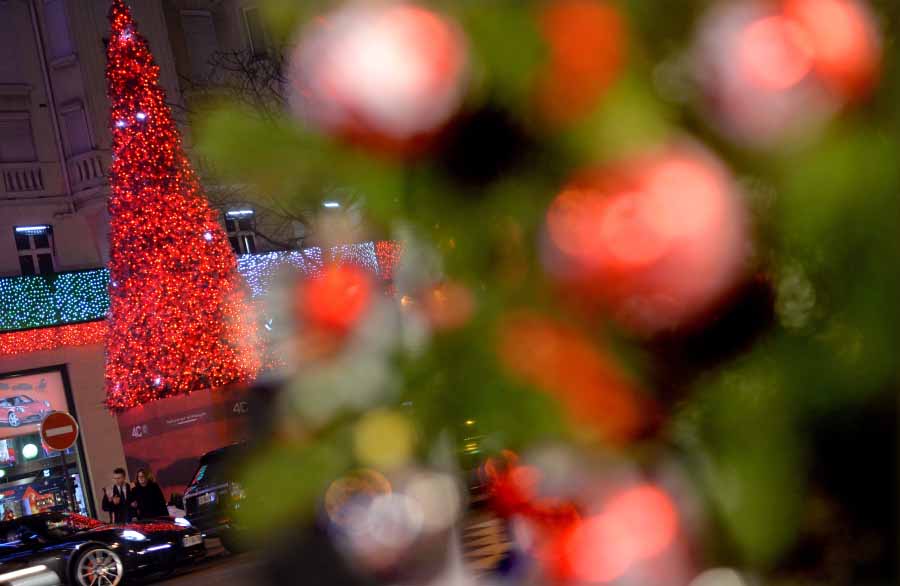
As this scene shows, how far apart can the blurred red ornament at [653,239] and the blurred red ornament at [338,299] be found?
365 millimetres

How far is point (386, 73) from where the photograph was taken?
1.48 meters

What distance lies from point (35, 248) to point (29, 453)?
4.57 meters

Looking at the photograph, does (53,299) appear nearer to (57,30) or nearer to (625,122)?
(57,30)

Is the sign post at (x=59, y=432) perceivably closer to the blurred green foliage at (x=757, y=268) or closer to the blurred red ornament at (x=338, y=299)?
the blurred red ornament at (x=338, y=299)

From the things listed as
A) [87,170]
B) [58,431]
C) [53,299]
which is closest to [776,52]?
[58,431]

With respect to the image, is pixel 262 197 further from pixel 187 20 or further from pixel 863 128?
pixel 187 20

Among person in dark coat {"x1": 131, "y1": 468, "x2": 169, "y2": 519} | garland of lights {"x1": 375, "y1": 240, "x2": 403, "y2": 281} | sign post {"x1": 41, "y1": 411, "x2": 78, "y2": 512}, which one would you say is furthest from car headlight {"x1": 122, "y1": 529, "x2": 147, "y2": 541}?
garland of lights {"x1": 375, "y1": 240, "x2": 403, "y2": 281}

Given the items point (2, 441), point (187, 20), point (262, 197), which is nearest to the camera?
point (262, 197)

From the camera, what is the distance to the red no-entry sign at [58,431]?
56.0 ft

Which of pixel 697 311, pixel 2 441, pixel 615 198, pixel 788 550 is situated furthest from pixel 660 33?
pixel 2 441

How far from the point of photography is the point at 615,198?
1415 mm

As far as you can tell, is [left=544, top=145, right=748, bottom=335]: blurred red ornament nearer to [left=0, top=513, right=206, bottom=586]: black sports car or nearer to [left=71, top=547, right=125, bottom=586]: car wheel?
[left=0, top=513, right=206, bottom=586]: black sports car

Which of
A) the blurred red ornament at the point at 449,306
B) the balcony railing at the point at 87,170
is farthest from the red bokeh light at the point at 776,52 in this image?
the balcony railing at the point at 87,170

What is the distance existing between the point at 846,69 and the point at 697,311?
351mm
